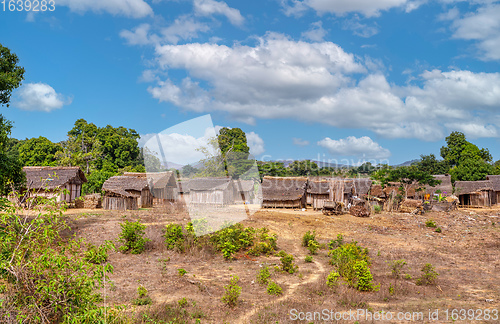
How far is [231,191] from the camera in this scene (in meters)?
41.0

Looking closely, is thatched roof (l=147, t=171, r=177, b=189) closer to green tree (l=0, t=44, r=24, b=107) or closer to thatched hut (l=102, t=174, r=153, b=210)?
thatched hut (l=102, t=174, r=153, b=210)

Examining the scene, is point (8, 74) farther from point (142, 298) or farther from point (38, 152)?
point (38, 152)

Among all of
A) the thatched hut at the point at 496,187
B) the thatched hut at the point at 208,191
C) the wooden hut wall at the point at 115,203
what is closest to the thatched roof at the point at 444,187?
the thatched hut at the point at 496,187

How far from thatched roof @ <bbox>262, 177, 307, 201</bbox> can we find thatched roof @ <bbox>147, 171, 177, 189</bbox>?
9.43 m

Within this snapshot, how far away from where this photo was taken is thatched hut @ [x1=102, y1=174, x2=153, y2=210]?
27672mm

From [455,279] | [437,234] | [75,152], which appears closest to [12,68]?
[455,279]

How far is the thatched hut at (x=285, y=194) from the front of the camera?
34759mm

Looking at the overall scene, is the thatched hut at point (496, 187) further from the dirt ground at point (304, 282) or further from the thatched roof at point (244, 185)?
the thatched roof at point (244, 185)

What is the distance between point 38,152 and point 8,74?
35768mm

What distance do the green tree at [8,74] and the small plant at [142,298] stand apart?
383 inches

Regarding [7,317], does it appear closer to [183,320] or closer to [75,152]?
[183,320]

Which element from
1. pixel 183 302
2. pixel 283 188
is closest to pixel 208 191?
pixel 283 188

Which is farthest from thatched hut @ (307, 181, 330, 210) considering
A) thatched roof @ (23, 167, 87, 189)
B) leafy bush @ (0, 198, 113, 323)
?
leafy bush @ (0, 198, 113, 323)

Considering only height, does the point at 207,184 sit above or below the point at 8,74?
below
